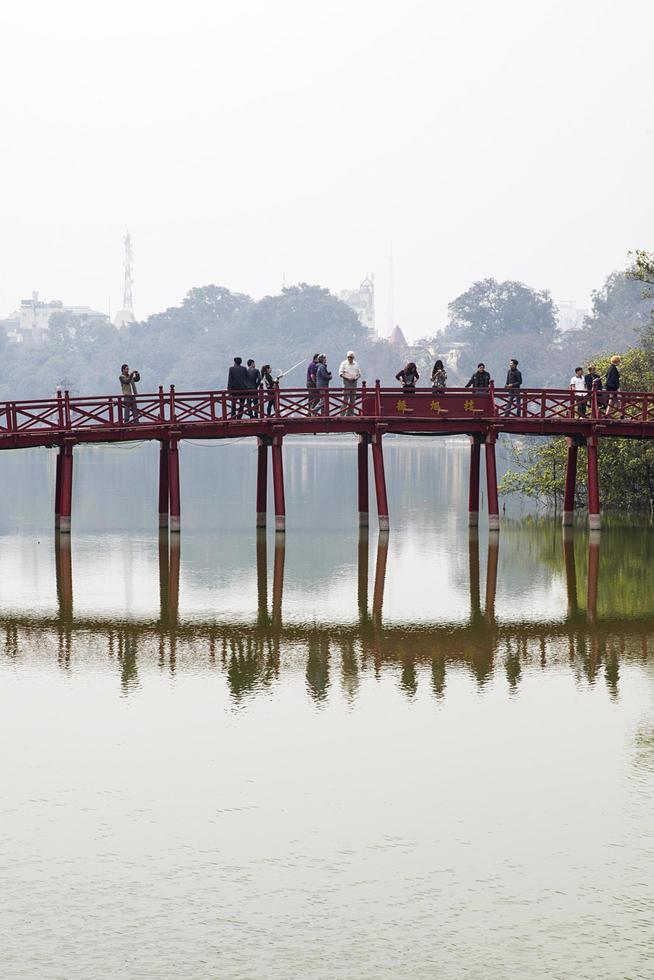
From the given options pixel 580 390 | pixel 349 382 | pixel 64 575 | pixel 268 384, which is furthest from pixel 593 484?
pixel 64 575

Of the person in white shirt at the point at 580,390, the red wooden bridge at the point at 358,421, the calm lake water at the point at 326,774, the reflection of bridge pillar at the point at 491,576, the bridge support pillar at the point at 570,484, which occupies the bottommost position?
the calm lake water at the point at 326,774

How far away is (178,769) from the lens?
49.7 ft

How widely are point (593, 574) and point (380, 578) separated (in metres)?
4.49

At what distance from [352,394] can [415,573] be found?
7838mm

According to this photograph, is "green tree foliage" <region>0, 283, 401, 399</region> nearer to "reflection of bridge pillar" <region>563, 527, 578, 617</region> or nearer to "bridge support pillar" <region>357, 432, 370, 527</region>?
"bridge support pillar" <region>357, 432, 370, 527</region>

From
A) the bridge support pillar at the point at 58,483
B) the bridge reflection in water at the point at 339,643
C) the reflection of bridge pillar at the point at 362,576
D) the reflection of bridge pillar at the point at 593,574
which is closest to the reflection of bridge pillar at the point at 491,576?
the bridge reflection in water at the point at 339,643

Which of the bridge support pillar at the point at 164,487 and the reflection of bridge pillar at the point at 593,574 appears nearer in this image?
the reflection of bridge pillar at the point at 593,574

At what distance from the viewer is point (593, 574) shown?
30.8m

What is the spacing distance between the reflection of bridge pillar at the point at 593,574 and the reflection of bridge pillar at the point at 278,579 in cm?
532

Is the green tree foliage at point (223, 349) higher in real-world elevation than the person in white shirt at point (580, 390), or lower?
higher

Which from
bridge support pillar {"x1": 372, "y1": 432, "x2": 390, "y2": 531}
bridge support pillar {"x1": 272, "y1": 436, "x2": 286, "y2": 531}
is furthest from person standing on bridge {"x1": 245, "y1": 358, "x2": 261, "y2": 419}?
bridge support pillar {"x1": 372, "y1": 432, "x2": 390, "y2": 531}

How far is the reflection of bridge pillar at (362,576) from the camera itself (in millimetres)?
25861

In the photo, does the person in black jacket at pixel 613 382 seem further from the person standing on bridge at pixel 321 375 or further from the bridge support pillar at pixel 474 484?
the person standing on bridge at pixel 321 375

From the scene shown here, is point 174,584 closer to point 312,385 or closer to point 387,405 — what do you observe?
point 387,405
